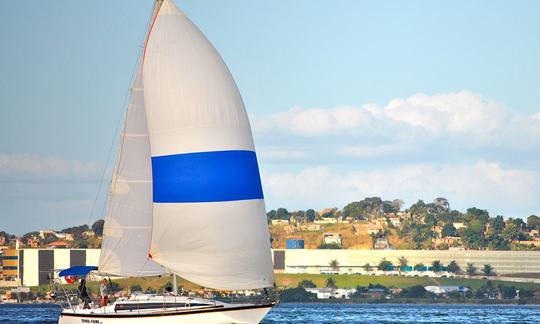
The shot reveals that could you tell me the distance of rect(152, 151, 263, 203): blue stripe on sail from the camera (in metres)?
59.7

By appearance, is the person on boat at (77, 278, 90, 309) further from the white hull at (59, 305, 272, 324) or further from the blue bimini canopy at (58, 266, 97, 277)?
the white hull at (59, 305, 272, 324)

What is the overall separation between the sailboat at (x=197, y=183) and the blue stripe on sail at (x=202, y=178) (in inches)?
1.7

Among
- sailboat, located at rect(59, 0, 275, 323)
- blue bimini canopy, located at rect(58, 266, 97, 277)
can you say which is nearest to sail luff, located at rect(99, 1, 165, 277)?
sailboat, located at rect(59, 0, 275, 323)

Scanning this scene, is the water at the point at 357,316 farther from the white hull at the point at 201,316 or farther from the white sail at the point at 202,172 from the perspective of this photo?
the white sail at the point at 202,172

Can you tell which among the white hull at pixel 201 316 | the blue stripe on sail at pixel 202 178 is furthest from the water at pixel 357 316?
the blue stripe on sail at pixel 202 178

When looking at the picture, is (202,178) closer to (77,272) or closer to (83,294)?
(83,294)

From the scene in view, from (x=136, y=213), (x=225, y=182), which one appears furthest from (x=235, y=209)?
(x=136, y=213)

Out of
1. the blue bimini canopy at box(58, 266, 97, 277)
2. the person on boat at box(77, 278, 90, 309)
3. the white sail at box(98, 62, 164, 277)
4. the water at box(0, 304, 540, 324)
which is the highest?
the white sail at box(98, 62, 164, 277)

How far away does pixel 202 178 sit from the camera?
5969 cm

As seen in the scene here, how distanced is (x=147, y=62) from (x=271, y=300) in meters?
11.8

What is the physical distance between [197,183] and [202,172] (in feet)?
1.70

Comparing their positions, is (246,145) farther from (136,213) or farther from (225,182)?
(136,213)

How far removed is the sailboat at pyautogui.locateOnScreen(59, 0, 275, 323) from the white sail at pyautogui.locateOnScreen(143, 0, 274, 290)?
43mm

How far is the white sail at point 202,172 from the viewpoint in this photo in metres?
59.3
